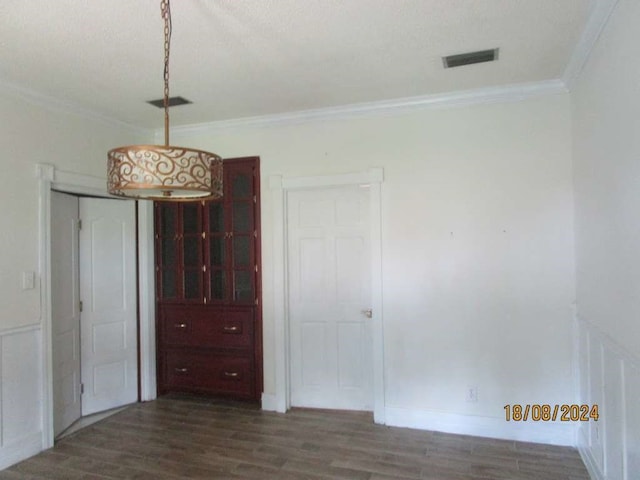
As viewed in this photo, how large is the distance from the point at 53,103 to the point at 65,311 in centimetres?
170

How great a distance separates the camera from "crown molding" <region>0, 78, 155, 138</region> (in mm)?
3069

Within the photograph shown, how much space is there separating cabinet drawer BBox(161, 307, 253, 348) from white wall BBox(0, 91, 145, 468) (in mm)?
1237

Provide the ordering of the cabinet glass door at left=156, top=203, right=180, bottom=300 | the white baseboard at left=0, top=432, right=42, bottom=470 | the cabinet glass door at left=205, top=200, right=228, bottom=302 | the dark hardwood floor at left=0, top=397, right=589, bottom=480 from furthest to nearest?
1. the cabinet glass door at left=156, top=203, right=180, bottom=300
2. the cabinet glass door at left=205, top=200, right=228, bottom=302
3. the white baseboard at left=0, top=432, right=42, bottom=470
4. the dark hardwood floor at left=0, top=397, right=589, bottom=480

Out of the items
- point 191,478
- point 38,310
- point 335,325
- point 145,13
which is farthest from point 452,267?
point 38,310

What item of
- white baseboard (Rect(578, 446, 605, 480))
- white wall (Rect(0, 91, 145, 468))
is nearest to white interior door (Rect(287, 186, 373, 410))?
white baseboard (Rect(578, 446, 605, 480))

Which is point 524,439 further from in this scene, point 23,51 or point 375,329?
point 23,51

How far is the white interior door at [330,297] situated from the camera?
12.6 ft

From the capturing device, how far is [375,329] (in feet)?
11.9

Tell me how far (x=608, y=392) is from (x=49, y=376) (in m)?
3.81

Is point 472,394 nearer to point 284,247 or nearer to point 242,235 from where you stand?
point 284,247

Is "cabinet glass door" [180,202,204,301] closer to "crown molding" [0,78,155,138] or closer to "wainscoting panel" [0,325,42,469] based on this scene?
"crown molding" [0,78,155,138]
